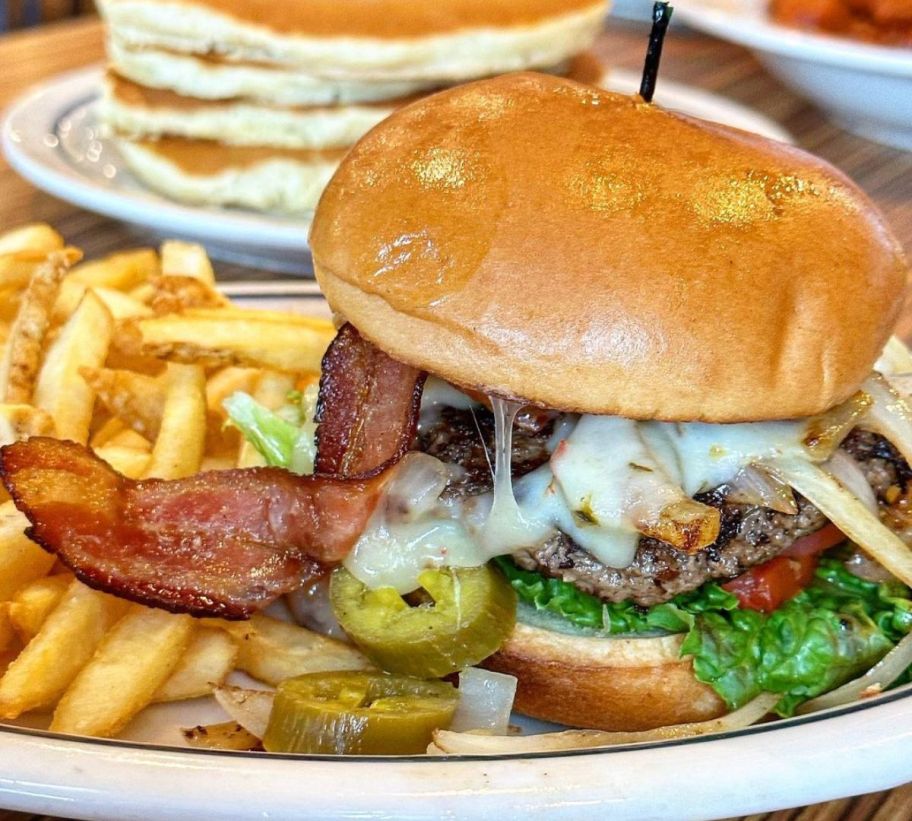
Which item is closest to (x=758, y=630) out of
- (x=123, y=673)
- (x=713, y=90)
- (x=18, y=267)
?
(x=123, y=673)

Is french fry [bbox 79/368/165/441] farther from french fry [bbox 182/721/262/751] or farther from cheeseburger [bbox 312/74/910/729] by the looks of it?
french fry [bbox 182/721/262/751]

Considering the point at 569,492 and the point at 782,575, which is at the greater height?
the point at 569,492

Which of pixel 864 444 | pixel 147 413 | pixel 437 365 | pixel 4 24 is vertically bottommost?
pixel 4 24

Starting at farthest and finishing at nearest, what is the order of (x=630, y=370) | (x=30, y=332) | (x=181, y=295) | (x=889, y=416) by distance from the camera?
1. (x=181, y=295)
2. (x=30, y=332)
3. (x=889, y=416)
4. (x=630, y=370)

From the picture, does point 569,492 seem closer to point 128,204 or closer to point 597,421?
point 597,421

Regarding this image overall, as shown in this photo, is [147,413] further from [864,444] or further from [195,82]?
[195,82]

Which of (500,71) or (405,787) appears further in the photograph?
(500,71)

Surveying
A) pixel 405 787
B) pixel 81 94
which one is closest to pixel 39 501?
pixel 405 787

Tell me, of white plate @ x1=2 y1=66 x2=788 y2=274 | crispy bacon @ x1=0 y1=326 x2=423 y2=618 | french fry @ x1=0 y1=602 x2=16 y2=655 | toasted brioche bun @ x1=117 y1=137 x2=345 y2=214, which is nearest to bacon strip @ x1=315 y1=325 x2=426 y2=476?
crispy bacon @ x1=0 y1=326 x2=423 y2=618
